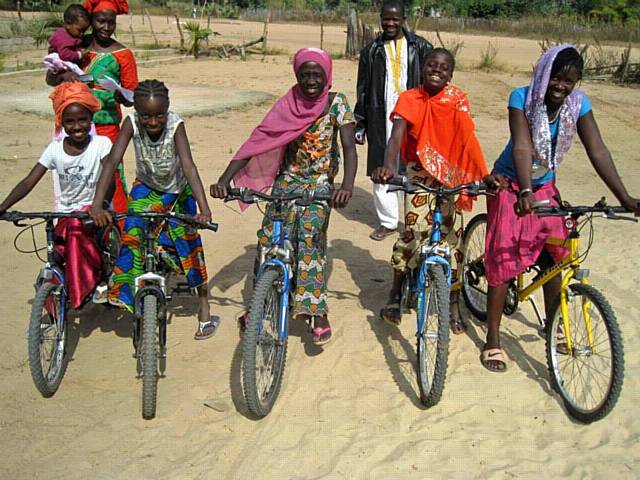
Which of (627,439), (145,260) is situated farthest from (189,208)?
(627,439)

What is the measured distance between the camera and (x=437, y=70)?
13.3ft

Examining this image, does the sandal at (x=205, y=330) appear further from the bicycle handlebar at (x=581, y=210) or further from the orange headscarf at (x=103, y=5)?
the orange headscarf at (x=103, y=5)

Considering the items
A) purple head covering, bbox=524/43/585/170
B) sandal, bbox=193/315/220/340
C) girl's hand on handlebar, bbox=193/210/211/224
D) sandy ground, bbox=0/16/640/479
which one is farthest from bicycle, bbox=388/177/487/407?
sandal, bbox=193/315/220/340

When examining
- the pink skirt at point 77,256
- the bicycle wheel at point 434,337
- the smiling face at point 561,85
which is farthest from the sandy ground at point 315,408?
the smiling face at point 561,85

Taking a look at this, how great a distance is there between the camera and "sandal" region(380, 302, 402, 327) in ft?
15.4

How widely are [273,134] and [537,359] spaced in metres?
2.30

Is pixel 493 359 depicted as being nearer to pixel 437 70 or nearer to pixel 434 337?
pixel 434 337

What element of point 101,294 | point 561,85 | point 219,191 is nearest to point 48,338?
point 101,294

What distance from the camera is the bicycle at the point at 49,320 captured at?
12.0ft

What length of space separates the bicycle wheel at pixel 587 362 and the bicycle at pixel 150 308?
208 centimetres

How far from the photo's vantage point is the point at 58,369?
399 cm

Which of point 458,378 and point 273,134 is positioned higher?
point 273,134

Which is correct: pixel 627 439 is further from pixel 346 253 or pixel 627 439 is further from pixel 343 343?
pixel 346 253

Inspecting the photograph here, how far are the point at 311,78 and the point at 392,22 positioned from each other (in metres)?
2.42
